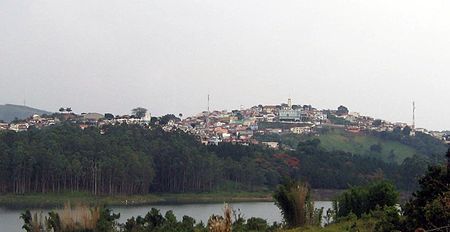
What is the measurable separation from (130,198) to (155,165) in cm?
634

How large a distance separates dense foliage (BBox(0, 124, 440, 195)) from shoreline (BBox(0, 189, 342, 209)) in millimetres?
1231

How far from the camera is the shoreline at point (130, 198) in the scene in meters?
45.5

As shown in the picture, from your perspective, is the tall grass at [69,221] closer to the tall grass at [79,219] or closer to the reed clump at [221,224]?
the tall grass at [79,219]

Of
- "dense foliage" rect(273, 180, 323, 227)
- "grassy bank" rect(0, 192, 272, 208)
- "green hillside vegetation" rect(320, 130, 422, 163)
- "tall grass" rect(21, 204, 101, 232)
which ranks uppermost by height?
"green hillside vegetation" rect(320, 130, 422, 163)

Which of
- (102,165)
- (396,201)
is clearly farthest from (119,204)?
(396,201)

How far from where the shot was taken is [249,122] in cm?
11188

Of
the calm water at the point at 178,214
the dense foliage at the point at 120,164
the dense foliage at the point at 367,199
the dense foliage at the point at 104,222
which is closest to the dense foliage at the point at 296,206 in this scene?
the dense foliage at the point at 104,222

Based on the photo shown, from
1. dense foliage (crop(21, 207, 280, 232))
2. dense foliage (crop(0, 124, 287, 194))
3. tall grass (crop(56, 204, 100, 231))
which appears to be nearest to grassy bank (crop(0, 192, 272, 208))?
dense foliage (crop(0, 124, 287, 194))

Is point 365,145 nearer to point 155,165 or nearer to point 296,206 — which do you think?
point 155,165

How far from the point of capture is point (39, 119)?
94750 millimetres

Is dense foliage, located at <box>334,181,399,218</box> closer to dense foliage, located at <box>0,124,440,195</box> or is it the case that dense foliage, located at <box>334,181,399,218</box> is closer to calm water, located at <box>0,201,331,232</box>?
calm water, located at <box>0,201,331,232</box>

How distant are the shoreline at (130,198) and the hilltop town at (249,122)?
94.0 ft

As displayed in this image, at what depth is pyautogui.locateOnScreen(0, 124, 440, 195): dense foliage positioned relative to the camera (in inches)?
1967

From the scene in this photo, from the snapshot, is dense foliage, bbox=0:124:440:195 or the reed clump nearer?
the reed clump
